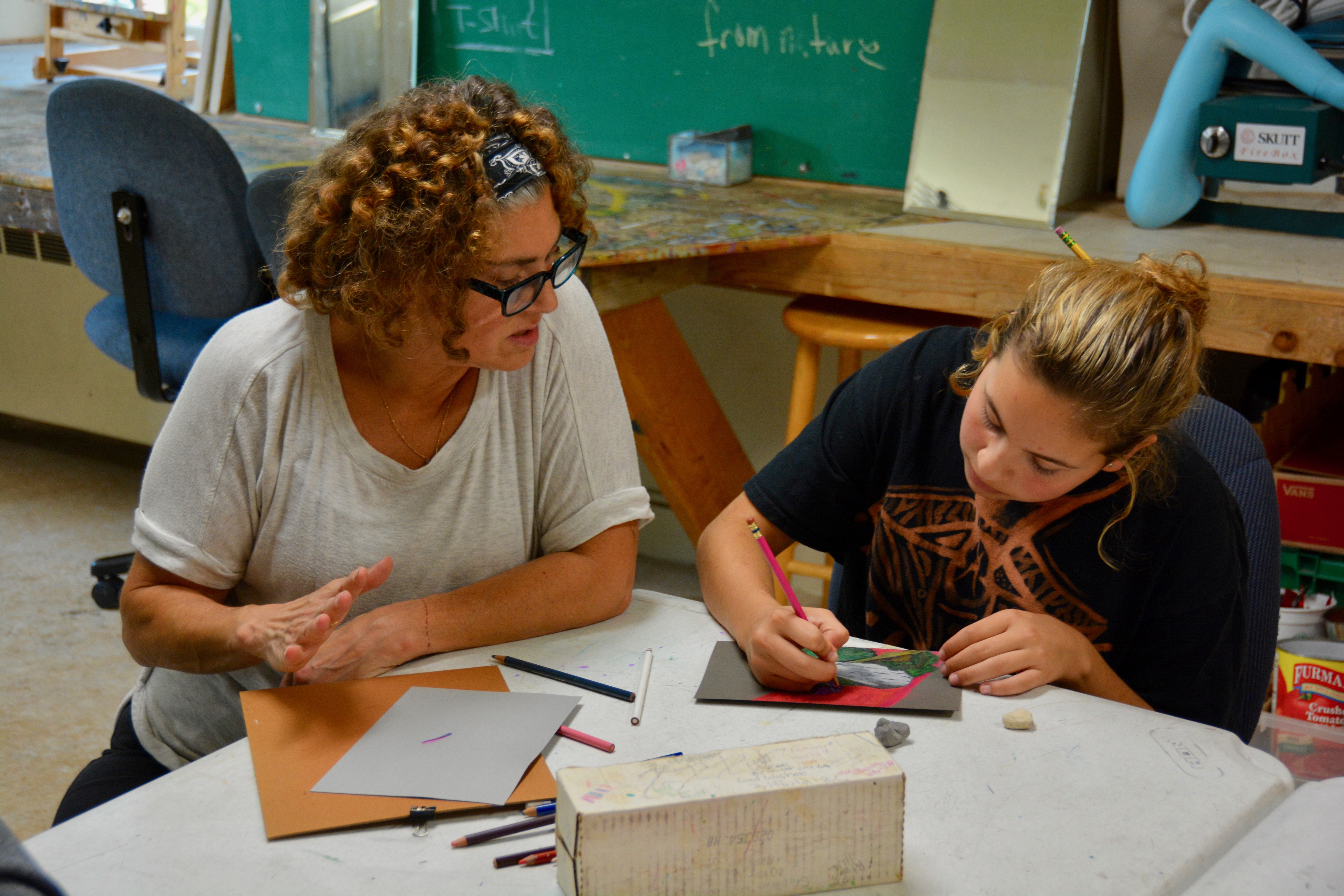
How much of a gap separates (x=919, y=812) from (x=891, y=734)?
3.9 inches

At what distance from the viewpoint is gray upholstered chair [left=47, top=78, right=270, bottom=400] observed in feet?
6.78

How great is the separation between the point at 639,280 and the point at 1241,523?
1151mm

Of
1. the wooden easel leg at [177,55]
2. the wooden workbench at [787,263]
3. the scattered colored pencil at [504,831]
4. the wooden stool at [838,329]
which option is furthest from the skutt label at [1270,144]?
the wooden easel leg at [177,55]

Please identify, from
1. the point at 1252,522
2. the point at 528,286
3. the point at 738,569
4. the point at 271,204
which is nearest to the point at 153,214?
the point at 271,204

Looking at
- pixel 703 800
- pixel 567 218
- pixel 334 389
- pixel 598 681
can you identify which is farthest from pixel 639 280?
pixel 703 800

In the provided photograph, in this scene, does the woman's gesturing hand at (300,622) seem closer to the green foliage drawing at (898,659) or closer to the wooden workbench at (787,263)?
the green foliage drawing at (898,659)

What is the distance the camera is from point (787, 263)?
6.87 ft

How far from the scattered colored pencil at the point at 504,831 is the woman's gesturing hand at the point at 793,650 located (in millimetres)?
278

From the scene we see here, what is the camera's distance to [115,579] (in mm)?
2703

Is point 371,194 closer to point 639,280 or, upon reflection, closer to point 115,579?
point 639,280

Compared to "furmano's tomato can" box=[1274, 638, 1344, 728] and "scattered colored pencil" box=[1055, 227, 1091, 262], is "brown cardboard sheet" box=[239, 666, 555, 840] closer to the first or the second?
"scattered colored pencil" box=[1055, 227, 1091, 262]

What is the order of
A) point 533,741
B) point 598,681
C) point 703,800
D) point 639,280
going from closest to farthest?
point 703,800 < point 533,741 < point 598,681 < point 639,280

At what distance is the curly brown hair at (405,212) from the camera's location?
110 cm

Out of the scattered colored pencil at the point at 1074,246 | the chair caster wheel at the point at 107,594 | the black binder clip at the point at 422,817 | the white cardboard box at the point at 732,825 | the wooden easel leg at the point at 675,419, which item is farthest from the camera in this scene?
the chair caster wheel at the point at 107,594
